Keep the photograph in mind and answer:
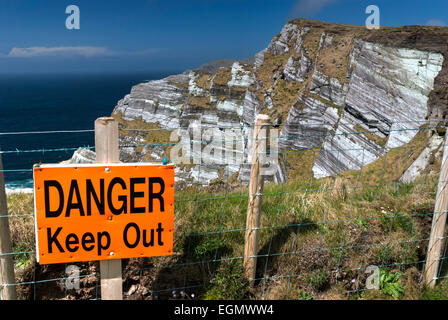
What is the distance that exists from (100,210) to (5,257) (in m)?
1.17

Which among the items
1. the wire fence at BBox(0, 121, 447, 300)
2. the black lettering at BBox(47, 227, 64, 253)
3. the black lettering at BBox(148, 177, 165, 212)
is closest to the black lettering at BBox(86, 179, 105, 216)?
the black lettering at BBox(47, 227, 64, 253)

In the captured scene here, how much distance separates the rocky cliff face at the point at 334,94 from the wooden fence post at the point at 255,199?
740 millimetres

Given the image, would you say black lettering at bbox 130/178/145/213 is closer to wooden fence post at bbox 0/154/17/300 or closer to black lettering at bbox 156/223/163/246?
black lettering at bbox 156/223/163/246

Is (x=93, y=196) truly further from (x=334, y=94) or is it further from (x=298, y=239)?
(x=334, y=94)

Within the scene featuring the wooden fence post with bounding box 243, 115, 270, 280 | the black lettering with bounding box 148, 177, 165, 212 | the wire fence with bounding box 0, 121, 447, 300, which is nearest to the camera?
the black lettering with bounding box 148, 177, 165, 212

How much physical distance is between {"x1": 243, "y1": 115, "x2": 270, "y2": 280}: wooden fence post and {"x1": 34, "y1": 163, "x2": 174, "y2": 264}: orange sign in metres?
1.23

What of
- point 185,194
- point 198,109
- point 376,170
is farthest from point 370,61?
point 198,109

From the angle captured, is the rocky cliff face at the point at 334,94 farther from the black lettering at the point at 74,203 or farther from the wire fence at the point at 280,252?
the black lettering at the point at 74,203

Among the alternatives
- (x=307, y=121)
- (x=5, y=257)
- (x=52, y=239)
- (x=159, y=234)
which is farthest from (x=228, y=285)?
(x=307, y=121)

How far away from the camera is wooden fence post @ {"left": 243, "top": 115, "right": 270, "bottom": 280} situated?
14.6 feet

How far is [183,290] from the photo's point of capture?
480 centimetres

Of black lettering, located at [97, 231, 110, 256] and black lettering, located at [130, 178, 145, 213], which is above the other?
black lettering, located at [130, 178, 145, 213]

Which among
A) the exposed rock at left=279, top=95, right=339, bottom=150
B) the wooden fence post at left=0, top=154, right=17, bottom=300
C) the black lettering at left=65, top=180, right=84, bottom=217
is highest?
the black lettering at left=65, top=180, right=84, bottom=217

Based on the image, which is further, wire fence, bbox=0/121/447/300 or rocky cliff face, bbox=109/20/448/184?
rocky cliff face, bbox=109/20/448/184
